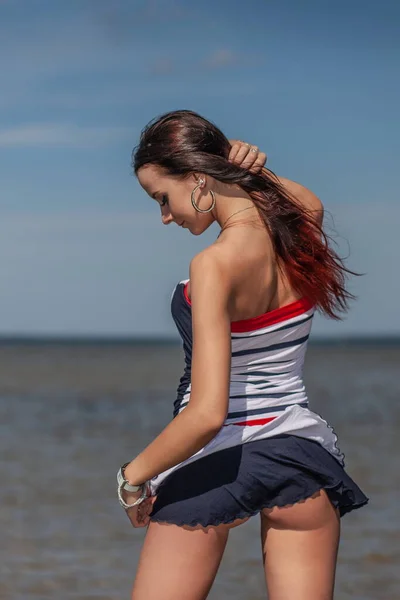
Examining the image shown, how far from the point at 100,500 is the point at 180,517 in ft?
16.3

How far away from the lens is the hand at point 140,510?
2.72 meters

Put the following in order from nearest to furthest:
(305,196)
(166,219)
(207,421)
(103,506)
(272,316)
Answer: (207,421), (272,316), (166,219), (305,196), (103,506)

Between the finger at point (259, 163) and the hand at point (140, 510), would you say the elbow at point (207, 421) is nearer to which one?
the hand at point (140, 510)

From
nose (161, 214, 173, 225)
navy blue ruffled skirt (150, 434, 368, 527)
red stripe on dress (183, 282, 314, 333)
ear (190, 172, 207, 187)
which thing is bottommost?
navy blue ruffled skirt (150, 434, 368, 527)

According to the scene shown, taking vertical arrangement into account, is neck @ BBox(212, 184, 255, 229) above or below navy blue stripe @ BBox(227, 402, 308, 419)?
above

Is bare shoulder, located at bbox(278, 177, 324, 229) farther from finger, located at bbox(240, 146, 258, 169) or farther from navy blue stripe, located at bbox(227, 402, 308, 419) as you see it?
navy blue stripe, located at bbox(227, 402, 308, 419)

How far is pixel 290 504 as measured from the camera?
8.91 ft

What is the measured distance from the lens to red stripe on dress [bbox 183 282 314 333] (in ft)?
8.79

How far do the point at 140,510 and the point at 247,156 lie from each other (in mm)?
1038

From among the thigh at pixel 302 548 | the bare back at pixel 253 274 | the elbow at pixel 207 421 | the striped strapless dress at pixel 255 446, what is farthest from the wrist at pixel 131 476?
the bare back at pixel 253 274

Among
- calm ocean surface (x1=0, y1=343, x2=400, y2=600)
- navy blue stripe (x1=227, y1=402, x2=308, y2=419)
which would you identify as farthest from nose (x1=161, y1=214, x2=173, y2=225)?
calm ocean surface (x1=0, y1=343, x2=400, y2=600)

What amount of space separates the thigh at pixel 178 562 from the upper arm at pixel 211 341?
1.31ft

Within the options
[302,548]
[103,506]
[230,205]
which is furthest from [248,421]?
[103,506]

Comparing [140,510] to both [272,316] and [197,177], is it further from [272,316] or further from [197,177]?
[197,177]
